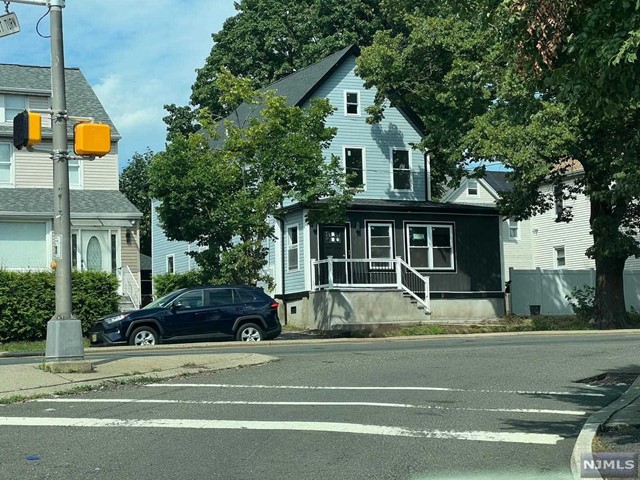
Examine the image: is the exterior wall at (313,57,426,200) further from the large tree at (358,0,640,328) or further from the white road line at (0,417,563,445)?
the white road line at (0,417,563,445)

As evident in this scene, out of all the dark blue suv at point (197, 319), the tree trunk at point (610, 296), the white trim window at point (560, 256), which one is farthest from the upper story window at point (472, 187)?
the dark blue suv at point (197, 319)

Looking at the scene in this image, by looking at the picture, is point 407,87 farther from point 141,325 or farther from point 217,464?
point 217,464

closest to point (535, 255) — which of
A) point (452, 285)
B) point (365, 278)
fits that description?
point (452, 285)

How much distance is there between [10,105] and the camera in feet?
121

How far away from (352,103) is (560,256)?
20.2 metres

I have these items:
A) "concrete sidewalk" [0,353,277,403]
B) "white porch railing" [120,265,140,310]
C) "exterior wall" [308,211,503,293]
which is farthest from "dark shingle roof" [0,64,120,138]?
"concrete sidewalk" [0,353,277,403]

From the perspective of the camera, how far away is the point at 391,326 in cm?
3144

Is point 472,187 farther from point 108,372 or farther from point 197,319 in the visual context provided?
point 108,372

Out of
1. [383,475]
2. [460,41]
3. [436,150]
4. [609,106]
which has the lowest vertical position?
[383,475]

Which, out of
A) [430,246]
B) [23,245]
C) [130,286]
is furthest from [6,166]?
[430,246]

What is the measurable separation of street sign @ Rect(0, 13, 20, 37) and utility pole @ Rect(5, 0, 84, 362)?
0.22 metres

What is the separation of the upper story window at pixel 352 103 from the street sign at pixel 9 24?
26620mm

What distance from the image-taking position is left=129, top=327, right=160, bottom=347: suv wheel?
24555 mm

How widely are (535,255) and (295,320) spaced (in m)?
24.3
